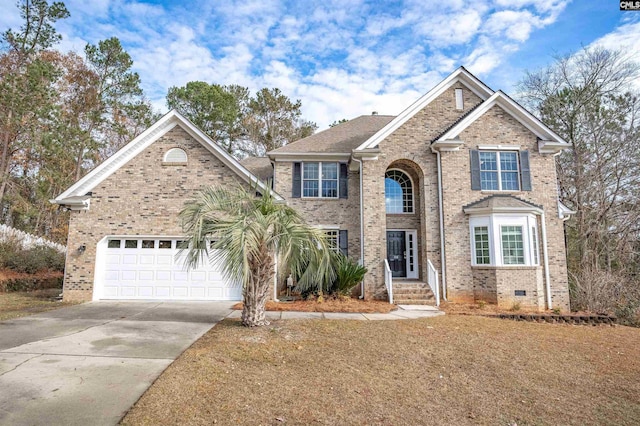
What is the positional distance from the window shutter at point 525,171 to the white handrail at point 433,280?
16.0 ft

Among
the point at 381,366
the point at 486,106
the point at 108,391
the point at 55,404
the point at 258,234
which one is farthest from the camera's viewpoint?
the point at 486,106

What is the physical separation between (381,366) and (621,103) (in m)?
22.9

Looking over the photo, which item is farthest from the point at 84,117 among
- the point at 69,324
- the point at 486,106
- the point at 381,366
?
the point at 381,366

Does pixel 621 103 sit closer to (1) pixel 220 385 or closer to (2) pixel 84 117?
(1) pixel 220 385

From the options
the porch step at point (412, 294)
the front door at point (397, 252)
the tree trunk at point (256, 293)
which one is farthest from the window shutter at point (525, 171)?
the tree trunk at point (256, 293)

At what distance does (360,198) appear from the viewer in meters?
14.1

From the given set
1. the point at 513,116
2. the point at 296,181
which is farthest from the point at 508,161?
the point at 296,181

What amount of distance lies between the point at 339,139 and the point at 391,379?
1214cm

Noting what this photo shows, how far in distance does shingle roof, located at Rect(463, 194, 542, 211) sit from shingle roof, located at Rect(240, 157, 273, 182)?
8.87 m

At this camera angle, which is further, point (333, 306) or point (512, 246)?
point (512, 246)

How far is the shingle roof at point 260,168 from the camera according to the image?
16.2m

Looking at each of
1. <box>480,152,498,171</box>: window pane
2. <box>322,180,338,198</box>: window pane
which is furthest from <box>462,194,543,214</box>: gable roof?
<box>322,180,338,198</box>: window pane

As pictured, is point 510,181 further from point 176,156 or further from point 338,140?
point 176,156

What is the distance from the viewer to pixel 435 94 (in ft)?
47.1
